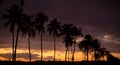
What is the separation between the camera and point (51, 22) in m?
96.1

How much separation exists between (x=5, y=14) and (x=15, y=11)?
2846 millimetres

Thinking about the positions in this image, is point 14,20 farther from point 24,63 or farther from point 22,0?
point 24,63

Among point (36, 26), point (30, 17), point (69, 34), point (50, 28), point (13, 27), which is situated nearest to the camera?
point (13, 27)

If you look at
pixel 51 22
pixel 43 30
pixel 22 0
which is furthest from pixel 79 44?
pixel 22 0

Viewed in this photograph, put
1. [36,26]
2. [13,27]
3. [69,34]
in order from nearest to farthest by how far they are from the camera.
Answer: [13,27]
[36,26]
[69,34]

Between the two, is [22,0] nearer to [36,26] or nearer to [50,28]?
[36,26]

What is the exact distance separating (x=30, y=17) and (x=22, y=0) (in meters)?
10.2

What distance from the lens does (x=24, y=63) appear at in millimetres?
87438

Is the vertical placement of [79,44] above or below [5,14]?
below

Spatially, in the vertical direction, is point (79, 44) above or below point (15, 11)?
below

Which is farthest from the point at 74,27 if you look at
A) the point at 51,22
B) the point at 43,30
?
A: the point at 43,30

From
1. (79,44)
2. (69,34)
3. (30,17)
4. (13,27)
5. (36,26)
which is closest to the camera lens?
(13,27)

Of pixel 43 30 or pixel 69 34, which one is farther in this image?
pixel 69 34

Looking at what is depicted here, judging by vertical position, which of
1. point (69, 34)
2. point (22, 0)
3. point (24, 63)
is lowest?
point (24, 63)
